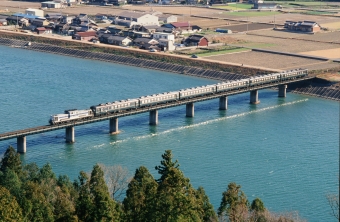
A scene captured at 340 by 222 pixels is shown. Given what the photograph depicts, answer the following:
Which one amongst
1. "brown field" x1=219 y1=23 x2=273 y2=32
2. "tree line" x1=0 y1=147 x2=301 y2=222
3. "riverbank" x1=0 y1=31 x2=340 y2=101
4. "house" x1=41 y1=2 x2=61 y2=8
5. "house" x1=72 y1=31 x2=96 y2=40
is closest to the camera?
"tree line" x1=0 y1=147 x2=301 y2=222

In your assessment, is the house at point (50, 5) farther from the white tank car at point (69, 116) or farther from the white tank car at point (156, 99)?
the white tank car at point (69, 116)

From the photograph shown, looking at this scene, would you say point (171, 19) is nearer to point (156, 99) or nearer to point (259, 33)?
point (259, 33)

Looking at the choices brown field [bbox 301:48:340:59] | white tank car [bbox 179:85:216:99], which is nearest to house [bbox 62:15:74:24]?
brown field [bbox 301:48:340:59]

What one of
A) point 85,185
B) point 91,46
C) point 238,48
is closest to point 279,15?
point 238,48

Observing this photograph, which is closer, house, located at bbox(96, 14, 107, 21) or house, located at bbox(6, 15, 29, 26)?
house, located at bbox(6, 15, 29, 26)

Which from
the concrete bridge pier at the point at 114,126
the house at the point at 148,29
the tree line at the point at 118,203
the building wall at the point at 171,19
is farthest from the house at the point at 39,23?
the tree line at the point at 118,203

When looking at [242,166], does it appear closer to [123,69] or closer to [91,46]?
[123,69]

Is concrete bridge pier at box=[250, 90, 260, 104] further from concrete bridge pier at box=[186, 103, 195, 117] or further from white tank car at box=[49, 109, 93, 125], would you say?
white tank car at box=[49, 109, 93, 125]
